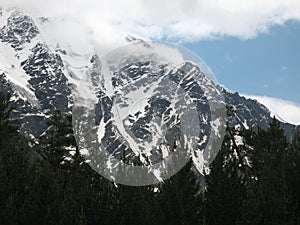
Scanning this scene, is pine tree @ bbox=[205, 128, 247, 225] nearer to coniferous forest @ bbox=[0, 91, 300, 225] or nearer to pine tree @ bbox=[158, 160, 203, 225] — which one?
coniferous forest @ bbox=[0, 91, 300, 225]

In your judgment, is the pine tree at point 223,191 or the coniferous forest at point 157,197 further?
the pine tree at point 223,191

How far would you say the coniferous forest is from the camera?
1698 cm

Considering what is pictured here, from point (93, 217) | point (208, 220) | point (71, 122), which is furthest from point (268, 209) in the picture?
point (71, 122)

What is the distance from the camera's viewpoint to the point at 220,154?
21359mm

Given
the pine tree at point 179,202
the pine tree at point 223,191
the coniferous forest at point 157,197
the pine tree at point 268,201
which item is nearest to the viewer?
the coniferous forest at point 157,197

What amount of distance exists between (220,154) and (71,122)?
1560 cm

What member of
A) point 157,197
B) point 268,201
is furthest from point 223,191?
point 157,197

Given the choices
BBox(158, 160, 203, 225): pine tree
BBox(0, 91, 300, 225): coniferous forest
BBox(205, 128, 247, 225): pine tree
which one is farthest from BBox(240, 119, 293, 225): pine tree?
BBox(158, 160, 203, 225): pine tree

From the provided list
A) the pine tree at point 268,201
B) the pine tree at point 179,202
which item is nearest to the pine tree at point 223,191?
the pine tree at point 179,202

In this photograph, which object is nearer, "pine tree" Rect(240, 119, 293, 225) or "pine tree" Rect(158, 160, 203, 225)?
"pine tree" Rect(240, 119, 293, 225)

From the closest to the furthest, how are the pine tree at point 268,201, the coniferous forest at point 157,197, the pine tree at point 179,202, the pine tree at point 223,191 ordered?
the coniferous forest at point 157,197 < the pine tree at point 268,201 < the pine tree at point 179,202 < the pine tree at point 223,191

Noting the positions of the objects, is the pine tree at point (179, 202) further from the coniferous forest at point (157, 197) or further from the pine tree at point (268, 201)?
the pine tree at point (268, 201)

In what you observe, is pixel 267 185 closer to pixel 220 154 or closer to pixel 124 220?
pixel 220 154

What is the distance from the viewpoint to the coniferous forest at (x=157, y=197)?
17.0 m
